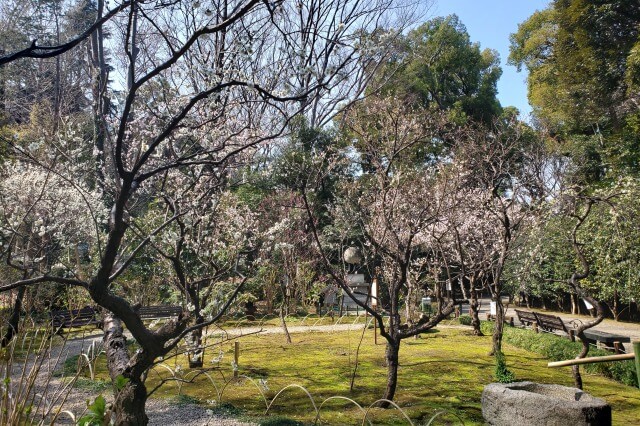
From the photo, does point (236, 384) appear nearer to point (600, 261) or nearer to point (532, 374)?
point (532, 374)

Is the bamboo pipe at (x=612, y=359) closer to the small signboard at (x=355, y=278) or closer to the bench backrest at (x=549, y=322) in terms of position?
the bench backrest at (x=549, y=322)

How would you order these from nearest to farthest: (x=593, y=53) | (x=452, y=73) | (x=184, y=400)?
(x=184, y=400) < (x=593, y=53) < (x=452, y=73)

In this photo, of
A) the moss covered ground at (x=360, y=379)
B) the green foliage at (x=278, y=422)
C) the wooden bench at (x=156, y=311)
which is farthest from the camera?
the wooden bench at (x=156, y=311)

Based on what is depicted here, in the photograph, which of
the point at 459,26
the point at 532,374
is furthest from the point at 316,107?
the point at 532,374

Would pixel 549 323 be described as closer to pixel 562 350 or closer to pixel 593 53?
pixel 562 350

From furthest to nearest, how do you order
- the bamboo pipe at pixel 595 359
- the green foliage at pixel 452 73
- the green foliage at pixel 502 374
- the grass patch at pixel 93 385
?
the green foliage at pixel 452 73 → the green foliage at pixel 502 374 → the grass patch at pixel 93 385 → the bamboo pipe at pixel 595 359

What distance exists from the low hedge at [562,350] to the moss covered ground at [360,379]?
0.56 feet

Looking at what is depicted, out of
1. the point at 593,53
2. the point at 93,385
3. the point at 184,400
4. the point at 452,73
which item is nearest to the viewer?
the point at 184,400

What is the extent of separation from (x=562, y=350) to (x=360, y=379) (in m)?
4.24

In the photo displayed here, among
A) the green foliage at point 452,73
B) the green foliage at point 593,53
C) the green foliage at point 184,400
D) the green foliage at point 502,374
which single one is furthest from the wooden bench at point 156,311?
the green foliage at point 452,73

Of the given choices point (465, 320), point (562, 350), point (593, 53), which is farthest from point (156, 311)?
point (593, 53)

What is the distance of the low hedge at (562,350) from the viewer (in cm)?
735

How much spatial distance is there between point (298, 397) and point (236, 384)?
1.03 m

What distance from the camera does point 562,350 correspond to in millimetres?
8820
